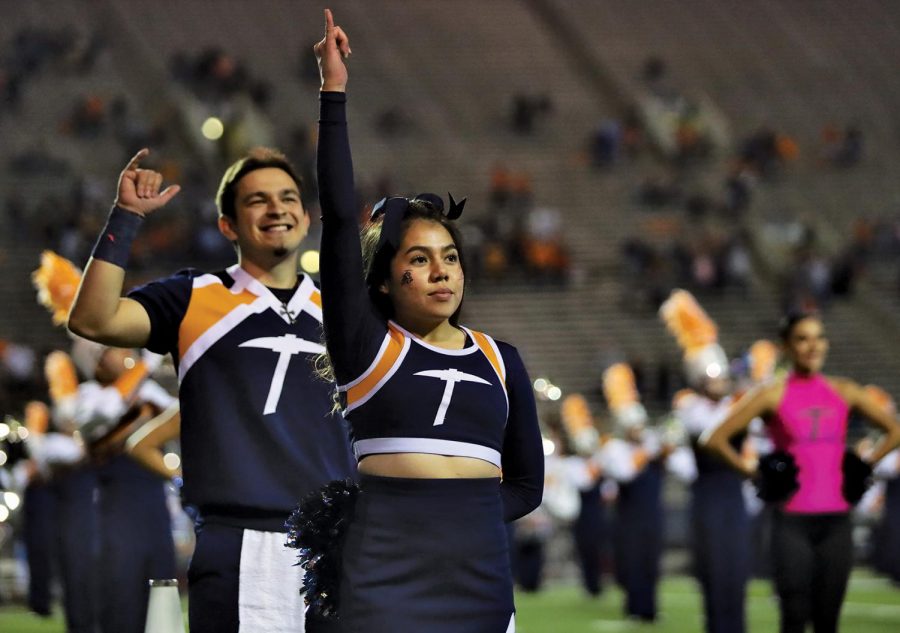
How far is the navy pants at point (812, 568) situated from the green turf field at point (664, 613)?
5188 millimetres

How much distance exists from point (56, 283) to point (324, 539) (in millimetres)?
3249

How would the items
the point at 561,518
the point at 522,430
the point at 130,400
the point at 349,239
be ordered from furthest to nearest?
the point at 561,518 → the point at 130,400 → the point at 522,430 → the point at 349,239

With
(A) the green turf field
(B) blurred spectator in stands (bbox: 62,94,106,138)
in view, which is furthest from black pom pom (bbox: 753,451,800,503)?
(B) blurred spectator in stands (bbox: 62,94,106,138)

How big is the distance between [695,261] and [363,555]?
82.8ft

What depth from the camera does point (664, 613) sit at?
15891 mm

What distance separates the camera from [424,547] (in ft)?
13.1

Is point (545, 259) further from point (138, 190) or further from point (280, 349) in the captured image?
point (138, 190)

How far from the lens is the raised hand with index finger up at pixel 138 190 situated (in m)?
4.71

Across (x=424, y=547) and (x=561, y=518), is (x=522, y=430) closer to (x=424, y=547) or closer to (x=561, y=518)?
(x=424, y=547)

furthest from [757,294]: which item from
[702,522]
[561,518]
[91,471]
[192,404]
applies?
[192,404]

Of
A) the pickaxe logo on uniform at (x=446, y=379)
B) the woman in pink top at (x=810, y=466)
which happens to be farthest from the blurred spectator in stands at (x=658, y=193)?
the pickaxe logo on uniform at (x=446, y=379)

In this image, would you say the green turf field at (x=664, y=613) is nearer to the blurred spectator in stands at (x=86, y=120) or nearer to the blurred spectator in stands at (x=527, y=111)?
the blurred spectator in stands at (x=86, y=120)

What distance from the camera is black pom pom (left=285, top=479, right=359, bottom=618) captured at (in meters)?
4.09

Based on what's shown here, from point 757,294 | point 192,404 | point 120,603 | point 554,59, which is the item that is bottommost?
point 120,603
